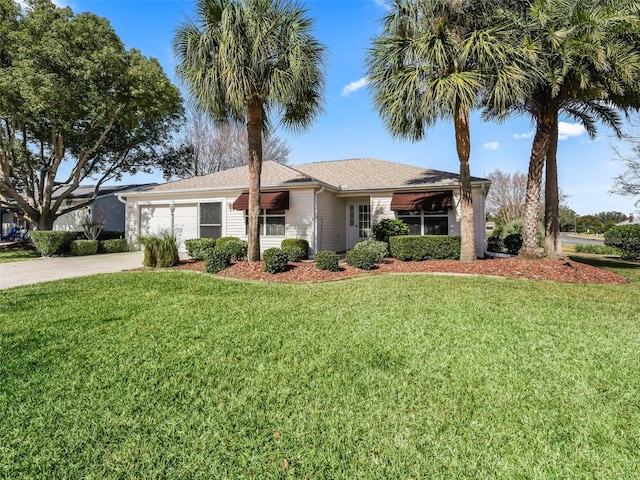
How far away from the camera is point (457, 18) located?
10.2m

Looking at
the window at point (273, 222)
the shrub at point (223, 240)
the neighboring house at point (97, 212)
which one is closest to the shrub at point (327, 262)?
the window at point (273, 222)

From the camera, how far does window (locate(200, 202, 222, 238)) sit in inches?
620

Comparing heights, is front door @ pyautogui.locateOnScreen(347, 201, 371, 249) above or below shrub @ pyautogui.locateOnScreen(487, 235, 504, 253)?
above

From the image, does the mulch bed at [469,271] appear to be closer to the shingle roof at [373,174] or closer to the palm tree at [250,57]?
the palm tree at [250,57]

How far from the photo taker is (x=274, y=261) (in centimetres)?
952

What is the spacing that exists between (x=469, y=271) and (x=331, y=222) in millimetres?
7123

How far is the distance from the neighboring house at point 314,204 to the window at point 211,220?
50 mm

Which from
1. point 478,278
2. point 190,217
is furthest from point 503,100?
point 190,217

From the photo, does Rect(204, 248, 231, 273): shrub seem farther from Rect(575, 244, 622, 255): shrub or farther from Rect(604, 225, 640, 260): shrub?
Rect(575, 244, 622, 255): shrub

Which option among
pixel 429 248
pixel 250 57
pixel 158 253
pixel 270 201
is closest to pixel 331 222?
pixel 270 201

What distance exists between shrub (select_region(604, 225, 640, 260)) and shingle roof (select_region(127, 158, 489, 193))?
359 inches

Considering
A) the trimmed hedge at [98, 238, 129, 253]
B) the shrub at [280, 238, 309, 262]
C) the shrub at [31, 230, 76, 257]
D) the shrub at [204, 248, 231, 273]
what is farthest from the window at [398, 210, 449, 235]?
the shrub at [31, 230, 76, 257]

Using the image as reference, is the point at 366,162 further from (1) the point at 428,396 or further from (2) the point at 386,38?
(1) the point at 428,396

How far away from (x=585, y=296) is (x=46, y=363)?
31.9ft
